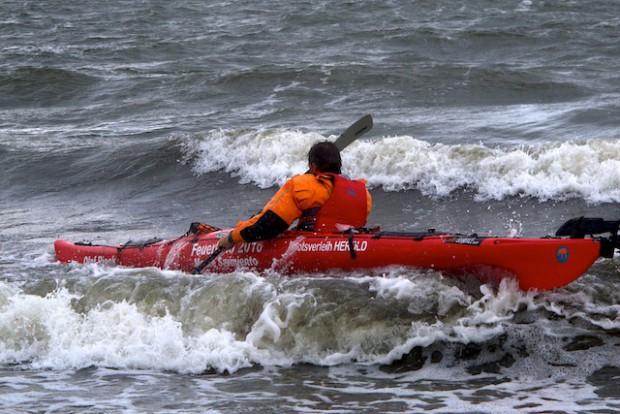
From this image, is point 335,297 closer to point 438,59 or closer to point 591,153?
point 591,153

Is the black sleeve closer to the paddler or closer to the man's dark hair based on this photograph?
the paddler

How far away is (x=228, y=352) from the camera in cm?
573

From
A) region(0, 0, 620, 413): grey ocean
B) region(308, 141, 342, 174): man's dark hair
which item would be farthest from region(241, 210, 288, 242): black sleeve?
region(308, 141, 342, 174): man's dark hair

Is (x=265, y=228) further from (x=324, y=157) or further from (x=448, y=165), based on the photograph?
(x=448, y=165)

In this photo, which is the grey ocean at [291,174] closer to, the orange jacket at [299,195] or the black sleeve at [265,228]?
the black sleeve at [265,228]

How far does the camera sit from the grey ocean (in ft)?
17.5

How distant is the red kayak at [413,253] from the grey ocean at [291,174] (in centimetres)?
13

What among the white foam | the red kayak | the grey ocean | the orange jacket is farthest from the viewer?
the white foam

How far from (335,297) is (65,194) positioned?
7.15 meters

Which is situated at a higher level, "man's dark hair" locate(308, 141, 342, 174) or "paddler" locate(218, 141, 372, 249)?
"man's dark hair" locate(308, 141, 342, 174)

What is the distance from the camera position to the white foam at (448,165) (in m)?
9.98

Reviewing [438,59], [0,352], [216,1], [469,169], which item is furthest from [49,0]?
[0,352]

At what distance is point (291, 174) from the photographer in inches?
A: 472

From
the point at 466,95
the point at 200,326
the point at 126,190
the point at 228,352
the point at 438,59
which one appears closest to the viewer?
the point at 228,352
